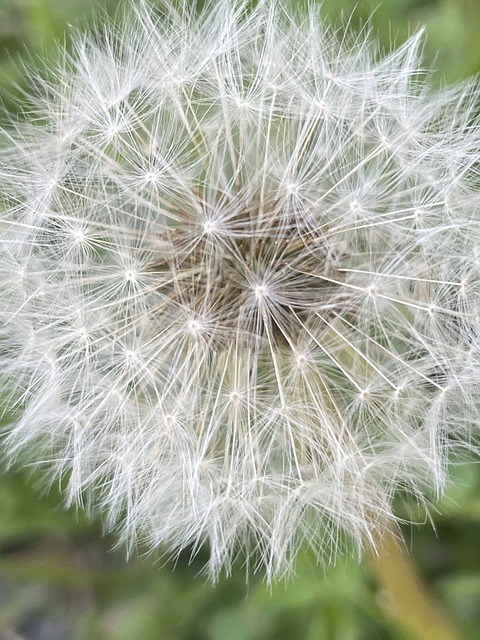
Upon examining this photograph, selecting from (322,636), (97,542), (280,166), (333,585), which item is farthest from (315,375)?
(97,542)

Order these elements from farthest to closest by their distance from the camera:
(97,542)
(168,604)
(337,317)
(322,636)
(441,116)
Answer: (97,542) < (168,604) < (322,636) < (441,116) < (337,317)

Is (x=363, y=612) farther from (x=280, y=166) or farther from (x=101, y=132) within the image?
(x=101, y=132)

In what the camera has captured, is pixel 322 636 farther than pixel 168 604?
No

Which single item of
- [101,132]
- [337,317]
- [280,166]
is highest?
[101,132]

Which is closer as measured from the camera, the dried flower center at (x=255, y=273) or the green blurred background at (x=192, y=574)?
the dried flower center at (x=255, y=273)

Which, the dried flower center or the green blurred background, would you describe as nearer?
the dried flower center

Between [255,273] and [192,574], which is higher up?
[255,273]

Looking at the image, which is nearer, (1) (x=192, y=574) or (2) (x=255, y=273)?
(2) (x=255, y=273)

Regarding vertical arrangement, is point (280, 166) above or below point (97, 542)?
above
